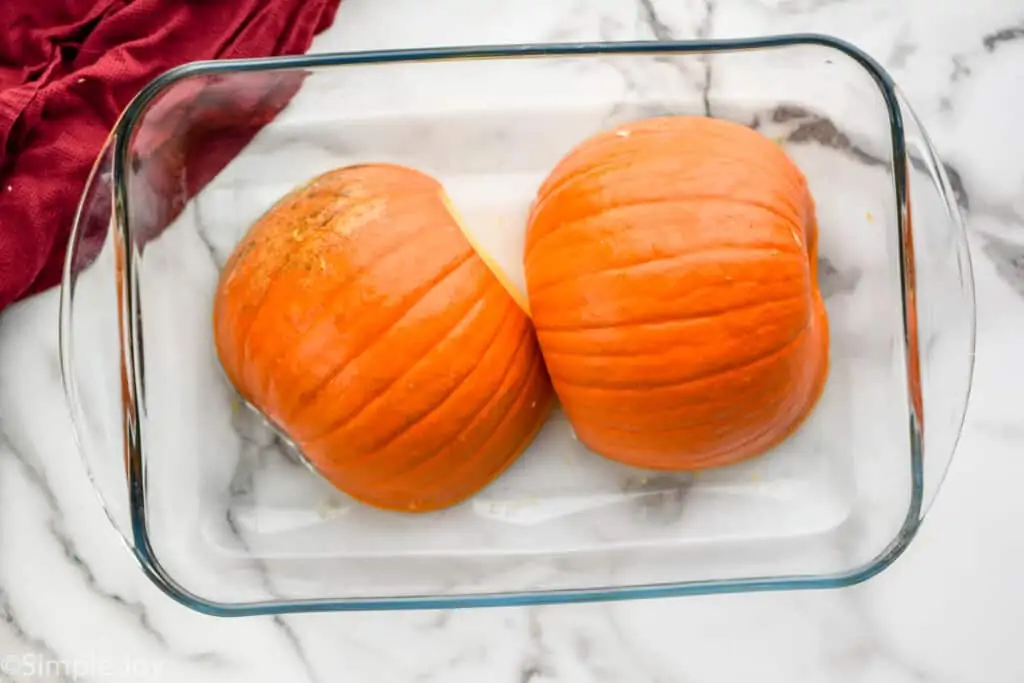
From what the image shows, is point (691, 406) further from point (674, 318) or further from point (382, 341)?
point (382, 341)

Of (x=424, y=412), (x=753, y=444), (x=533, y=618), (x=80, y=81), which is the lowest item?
(x=533, y=618)

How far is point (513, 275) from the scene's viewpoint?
72 centimetres

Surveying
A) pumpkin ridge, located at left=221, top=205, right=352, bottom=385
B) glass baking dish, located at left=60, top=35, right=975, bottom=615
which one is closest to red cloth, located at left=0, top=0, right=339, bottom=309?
glass baking dish, located at left=60, top=35, right=975, bottom=615

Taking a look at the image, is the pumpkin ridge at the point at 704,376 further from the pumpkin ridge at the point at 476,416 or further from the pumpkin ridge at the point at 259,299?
the pumpkin ridge at the point at 259,299

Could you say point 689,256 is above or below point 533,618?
above

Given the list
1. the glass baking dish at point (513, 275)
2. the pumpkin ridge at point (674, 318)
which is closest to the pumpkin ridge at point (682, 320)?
the pumpkin ridge at point (674, 318)

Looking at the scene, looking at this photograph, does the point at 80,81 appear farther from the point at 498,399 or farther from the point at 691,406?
the point at 691,406

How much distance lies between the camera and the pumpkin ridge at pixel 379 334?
2.00 ft

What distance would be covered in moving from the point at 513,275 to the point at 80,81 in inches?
13.8

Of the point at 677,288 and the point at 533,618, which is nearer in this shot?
the point at 677,288

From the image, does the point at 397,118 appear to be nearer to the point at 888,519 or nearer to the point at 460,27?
the point at 460,27

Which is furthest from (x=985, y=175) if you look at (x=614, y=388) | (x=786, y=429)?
(x=614, y=388)

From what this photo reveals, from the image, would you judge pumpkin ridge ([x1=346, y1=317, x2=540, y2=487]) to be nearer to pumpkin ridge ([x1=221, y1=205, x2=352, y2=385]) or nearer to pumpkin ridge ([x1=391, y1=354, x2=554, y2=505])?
pumpkin ridge ([x1=391, y1=354, x2=554, y2=505])

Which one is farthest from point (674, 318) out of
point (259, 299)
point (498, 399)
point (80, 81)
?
point (80, 81)
